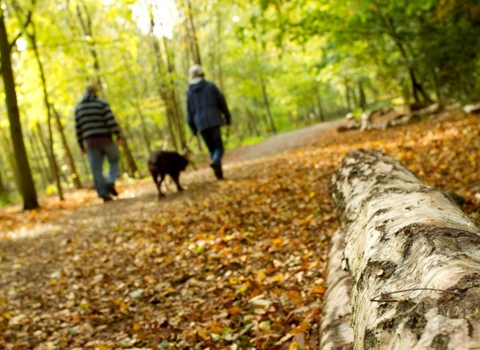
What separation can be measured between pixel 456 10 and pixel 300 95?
2827cm

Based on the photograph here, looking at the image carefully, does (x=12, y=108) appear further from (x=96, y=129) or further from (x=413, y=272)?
(x=413, y=272)

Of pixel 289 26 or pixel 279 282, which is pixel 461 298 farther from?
pixel 289 26

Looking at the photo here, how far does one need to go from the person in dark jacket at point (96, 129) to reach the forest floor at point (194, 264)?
4.35ft

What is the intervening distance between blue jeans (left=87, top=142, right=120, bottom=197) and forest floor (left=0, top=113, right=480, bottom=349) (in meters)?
1.05

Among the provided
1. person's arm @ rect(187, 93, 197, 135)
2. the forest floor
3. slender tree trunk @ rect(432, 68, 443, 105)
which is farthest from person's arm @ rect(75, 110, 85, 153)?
slender tree trunk @ rect(432, 68, 443, 105)

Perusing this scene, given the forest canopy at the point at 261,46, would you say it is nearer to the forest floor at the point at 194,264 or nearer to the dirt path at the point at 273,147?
the dirt path at the point at 273,147

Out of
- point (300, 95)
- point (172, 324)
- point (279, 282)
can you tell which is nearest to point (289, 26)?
point (279, 282)

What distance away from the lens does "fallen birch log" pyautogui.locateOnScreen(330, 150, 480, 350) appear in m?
1.09

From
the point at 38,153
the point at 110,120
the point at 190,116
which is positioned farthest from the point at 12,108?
the point at 38,153

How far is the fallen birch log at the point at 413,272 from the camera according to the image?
1.09 m

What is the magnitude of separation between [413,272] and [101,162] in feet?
25.6

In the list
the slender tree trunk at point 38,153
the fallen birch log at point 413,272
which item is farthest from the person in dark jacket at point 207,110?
the slender tree trunk at point 38,153

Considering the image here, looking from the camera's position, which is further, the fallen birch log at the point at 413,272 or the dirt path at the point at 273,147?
the dirt path at the point at 273,147

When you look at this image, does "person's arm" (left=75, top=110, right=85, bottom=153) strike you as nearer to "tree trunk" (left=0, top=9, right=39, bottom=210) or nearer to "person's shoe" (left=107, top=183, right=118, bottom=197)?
"person's shoe" (left=107, top=183, right=118, bottom=197)
